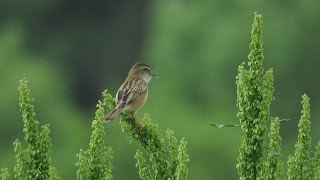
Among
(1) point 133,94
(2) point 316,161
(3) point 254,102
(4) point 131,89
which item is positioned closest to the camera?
(3) point 254,102

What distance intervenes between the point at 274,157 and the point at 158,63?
56.5m

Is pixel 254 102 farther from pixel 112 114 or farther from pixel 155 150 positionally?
pixel 112 114

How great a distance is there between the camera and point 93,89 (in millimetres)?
83625

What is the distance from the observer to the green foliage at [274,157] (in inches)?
566

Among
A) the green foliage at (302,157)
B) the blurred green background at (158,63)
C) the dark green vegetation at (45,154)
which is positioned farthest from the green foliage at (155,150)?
the blurred green background at (158,63)

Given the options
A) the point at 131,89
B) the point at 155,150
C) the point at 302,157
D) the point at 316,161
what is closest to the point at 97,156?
the point at 155,150

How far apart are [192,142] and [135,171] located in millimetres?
8407

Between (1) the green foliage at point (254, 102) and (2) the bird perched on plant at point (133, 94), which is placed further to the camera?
(2) the bird perched on plant at point (133, 94)

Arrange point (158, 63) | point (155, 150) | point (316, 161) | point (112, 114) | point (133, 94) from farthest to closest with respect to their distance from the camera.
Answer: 1. point (158, 63)
2. point (133, 94)
3. point (112, 114)
4. point (155, 150)
5. point (316, 161)

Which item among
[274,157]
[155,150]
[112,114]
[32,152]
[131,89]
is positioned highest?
[131,89]

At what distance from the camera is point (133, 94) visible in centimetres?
1731

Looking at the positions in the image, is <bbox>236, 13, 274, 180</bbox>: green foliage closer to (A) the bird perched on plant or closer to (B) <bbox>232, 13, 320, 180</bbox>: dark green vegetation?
(B) <bbox>232, 13, 320, 180</bbox>: dark green vegetation

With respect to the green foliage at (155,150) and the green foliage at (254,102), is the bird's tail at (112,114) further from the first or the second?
the green foliage at (254,102)

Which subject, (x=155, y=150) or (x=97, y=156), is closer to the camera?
(x=97, y=156)
